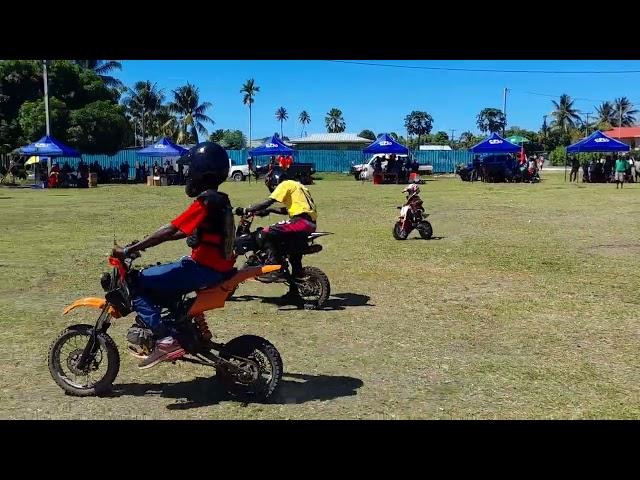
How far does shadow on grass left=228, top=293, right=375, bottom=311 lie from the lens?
764cm

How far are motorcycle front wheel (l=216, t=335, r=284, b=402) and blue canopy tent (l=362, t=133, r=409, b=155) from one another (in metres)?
34.2

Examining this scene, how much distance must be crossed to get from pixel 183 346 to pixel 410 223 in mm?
8967

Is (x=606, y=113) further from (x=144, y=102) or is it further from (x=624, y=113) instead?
(x=144, y=102)

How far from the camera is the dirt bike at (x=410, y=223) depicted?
13023 millimetres

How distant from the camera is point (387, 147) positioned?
38.3 meters

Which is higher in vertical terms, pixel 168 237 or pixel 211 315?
pixel 168 237

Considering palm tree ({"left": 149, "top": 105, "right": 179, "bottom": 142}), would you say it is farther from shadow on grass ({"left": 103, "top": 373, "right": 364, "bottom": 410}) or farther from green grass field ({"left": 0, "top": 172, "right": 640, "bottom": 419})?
shadow on grass ({"left": 103, "top": 373, "right": 364, "bottom": 410})

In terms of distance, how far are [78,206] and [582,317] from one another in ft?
61.1

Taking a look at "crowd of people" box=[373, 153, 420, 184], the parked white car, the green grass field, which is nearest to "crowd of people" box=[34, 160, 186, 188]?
the parked white car

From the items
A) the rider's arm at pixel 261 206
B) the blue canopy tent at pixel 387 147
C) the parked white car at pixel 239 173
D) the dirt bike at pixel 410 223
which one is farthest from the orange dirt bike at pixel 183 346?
the parked white car at pixel 239 173

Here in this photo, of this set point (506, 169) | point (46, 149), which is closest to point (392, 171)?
point (506, 169)
